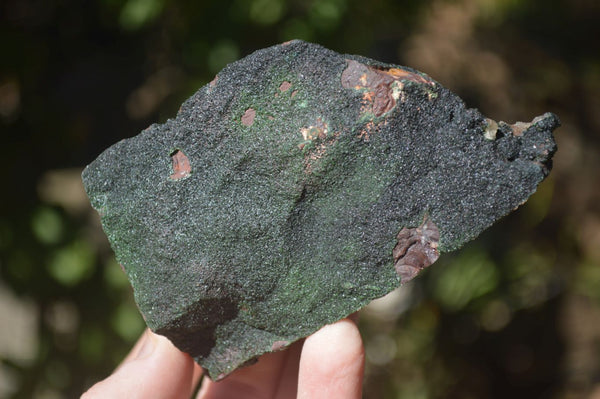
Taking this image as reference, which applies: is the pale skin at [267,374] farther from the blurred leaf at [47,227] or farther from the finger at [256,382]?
the blurred leaf at [47,227]

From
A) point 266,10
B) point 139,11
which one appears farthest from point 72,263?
point 266,10

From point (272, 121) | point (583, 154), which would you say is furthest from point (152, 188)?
point (583, 154)

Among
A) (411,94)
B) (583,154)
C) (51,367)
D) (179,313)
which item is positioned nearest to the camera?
(411,94)

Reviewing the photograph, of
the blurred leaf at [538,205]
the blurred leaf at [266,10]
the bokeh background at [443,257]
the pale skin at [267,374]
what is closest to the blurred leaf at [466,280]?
the bokeh background at [443,257]

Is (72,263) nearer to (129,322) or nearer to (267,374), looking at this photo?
(129,322)

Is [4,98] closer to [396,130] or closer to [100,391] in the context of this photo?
[100,391]

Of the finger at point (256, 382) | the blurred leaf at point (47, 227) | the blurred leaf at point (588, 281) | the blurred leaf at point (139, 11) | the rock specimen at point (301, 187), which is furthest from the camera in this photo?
the blurred leaf at point (588, 281)
